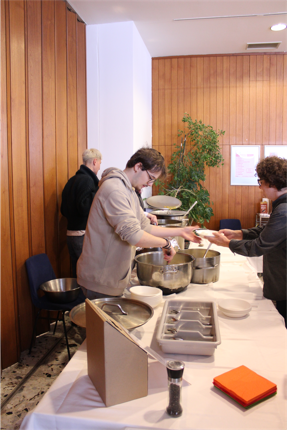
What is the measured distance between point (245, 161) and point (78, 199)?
11.7ft

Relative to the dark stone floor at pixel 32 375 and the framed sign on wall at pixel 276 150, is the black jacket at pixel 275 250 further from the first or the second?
the framed sign on wall at pixel 276 150

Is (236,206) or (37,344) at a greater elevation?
(236,206)

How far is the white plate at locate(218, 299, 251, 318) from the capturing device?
5.00ft

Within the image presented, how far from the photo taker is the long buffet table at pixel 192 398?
2.97ft

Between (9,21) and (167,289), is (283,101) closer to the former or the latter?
(9,21)

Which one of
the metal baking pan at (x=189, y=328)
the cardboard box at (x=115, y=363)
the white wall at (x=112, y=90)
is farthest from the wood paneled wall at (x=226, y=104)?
the cardboard box at (x=115, y=363)

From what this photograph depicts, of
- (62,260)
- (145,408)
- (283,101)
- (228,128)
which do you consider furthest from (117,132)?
(145,408)

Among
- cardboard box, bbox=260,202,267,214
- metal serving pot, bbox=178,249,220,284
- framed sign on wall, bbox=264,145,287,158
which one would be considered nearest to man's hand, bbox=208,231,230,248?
metal serving pot, bbox=178,249,220,284

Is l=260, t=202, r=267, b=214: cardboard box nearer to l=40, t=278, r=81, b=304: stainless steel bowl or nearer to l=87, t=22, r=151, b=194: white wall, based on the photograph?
l=87, t=22, r=151, b=194: white wall

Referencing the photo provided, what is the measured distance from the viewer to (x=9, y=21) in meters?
2.45

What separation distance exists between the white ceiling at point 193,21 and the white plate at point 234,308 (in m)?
3.48

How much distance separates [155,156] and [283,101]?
4.64 meters

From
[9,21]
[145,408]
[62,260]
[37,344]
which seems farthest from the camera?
[62,260]

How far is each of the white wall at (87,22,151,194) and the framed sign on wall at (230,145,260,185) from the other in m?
2.19
